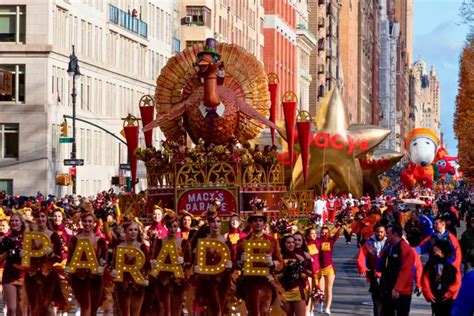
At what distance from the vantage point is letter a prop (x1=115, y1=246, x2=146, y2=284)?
61.8 ft

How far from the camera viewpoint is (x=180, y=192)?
27516 mm

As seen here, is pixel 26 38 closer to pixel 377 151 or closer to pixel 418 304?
pixel 377 151

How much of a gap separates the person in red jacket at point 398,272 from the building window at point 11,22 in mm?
40895

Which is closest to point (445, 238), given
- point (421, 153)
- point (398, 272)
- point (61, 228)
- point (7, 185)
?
point (398, 272)

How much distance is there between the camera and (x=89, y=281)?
62.8ft

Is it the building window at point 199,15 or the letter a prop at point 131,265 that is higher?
the building window at point 199,15

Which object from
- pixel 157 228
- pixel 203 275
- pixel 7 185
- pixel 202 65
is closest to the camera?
pixel 203 275

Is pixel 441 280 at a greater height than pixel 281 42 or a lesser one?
lesser

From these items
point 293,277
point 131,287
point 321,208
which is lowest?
point 131,287

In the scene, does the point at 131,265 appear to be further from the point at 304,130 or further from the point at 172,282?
the point at 304,130

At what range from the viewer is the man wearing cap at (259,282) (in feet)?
61.9

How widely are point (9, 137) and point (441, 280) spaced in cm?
4143

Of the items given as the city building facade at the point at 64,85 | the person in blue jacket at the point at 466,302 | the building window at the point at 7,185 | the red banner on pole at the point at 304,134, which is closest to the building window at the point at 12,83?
the city building facade at the point at 64,85

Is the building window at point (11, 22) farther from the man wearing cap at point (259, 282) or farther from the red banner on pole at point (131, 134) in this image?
the man wearing cap at point (259, 282)
